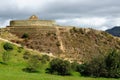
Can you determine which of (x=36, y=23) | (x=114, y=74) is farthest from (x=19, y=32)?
(x=114, y=74)

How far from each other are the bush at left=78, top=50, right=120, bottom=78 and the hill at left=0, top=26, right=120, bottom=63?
14.4 metres

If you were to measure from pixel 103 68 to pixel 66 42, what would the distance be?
2215cm

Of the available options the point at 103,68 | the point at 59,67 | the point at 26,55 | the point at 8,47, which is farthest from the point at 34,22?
the point at 103,68

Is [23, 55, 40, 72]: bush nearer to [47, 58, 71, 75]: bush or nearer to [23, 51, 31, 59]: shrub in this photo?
[47, 58, 71, 75]: bush

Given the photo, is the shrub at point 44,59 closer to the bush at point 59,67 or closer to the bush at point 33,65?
the bush at point 33,65

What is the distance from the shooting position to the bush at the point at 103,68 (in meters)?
71.9

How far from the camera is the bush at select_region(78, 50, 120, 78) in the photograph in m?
71.9

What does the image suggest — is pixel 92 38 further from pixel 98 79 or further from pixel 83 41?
pixel 98 79

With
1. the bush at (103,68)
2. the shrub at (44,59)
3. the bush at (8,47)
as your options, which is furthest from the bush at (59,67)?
the bush at (8,47)

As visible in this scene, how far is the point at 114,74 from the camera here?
234ft

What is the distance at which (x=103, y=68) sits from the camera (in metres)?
72.8

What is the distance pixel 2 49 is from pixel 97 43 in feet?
89.2

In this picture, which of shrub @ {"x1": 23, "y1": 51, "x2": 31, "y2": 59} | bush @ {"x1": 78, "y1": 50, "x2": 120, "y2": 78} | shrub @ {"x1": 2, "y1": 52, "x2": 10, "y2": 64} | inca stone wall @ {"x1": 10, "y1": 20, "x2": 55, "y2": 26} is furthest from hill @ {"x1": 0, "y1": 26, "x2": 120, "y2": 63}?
shrub @ {"x1": 2, "y1": 52, "x2": 10, "y2": 64}

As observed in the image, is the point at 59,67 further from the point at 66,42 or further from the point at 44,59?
the point at 66,42
